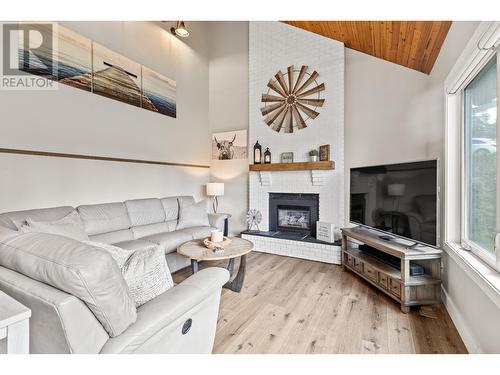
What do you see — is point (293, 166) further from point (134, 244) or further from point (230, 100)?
point (134, 244)

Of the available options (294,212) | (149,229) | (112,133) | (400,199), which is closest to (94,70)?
(112,133)

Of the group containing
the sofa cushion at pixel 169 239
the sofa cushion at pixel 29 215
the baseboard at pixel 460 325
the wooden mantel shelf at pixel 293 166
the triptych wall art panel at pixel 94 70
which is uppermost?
the triptych wall art panel at pixel 94 70

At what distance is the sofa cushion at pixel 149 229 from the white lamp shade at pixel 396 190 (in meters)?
2.78

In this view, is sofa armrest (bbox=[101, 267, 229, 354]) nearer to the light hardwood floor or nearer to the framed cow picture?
the light hardwood floor

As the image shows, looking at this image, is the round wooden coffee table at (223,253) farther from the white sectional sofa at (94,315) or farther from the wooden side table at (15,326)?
the wooden side table at (15,326)

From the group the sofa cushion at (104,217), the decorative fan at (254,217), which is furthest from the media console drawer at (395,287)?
the sofa cushion at (104,217)

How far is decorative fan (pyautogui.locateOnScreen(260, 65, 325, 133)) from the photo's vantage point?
144 inches

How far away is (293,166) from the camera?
3.69 metres

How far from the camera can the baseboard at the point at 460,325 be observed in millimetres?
1485

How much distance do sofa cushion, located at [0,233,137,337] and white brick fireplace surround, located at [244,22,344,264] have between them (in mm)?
2875

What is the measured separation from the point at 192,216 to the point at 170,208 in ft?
1.12

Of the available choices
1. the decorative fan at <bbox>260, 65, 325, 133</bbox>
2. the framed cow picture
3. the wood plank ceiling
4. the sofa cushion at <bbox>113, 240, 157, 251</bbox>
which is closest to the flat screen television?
the wood plank ceiling

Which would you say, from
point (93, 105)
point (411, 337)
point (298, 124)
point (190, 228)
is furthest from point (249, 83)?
point (411, 337)

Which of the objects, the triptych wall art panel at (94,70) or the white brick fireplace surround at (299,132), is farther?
the white brick fireplace surround at (299,132)
